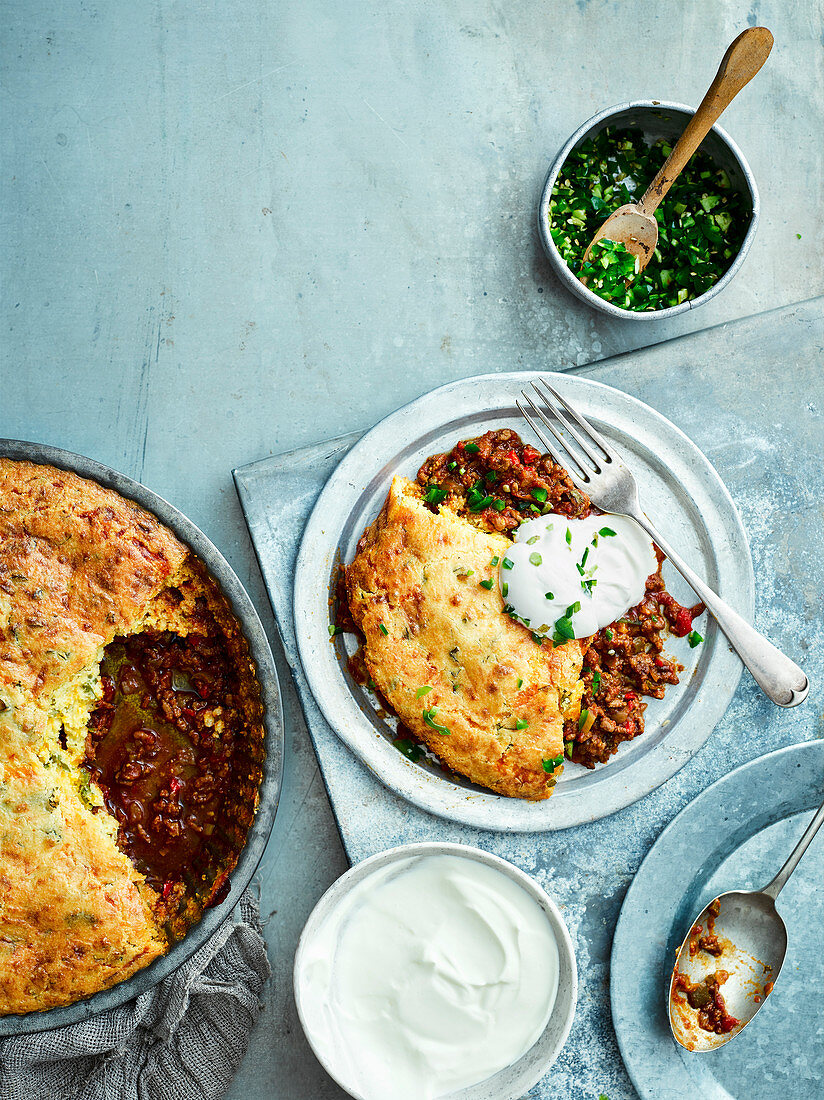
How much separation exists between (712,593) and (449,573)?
3.83 feet

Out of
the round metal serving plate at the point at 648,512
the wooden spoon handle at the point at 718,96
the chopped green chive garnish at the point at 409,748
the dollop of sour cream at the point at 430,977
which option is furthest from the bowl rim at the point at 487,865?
the wooden spoon handle at the point at 718,96

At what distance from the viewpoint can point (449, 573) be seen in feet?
11.1

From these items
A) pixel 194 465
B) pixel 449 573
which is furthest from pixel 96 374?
pixel 449 573

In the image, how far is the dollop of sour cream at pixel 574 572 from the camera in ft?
10.9

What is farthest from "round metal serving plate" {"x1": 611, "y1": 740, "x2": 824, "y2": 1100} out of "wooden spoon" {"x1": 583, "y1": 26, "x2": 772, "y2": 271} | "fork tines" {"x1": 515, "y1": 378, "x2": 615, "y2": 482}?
"wooden spoon" {"x1": 583, "y1": 26, "x2": 772, "y2": 271}

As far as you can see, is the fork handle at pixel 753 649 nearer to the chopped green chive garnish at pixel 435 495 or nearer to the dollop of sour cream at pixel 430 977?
the chopped green chive garnish at pixel 435 495

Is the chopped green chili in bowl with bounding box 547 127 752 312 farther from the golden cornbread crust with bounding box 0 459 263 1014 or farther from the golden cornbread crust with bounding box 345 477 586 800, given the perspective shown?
the golden cornbread crust with bounding box 0 459 263 1014

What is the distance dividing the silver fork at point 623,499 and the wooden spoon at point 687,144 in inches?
32.5

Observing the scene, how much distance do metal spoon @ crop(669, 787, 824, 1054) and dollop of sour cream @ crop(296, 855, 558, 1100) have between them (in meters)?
0.73

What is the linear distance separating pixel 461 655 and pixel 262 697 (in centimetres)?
89

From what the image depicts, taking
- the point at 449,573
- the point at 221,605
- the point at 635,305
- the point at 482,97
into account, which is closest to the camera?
the point at 449,573

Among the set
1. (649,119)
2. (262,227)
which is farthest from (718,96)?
(262,227)

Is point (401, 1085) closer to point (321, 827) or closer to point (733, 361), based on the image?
point (321, 827)

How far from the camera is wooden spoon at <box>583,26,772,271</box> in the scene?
10.6ft
